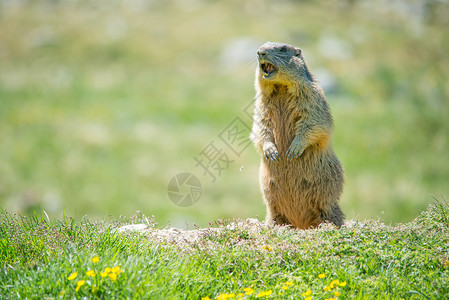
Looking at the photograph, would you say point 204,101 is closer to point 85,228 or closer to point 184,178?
point 184,178

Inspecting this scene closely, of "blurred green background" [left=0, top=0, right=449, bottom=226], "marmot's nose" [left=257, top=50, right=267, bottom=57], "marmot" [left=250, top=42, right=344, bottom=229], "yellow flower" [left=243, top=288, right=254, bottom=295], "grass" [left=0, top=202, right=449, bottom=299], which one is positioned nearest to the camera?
"grass" [left=0, top=202, right=449, bottom=299]

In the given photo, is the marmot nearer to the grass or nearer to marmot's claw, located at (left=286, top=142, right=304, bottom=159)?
marmot's claw, located at (left=286, top=142, right=304, bottom=159)

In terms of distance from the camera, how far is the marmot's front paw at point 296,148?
666 centimetres

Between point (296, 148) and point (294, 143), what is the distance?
0.09 metres

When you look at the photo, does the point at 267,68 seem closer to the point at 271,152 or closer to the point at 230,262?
the point at 271,152

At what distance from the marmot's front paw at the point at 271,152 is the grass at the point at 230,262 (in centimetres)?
112

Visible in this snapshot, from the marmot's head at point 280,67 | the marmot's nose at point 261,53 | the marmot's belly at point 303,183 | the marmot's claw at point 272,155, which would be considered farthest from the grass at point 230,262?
the marmot's nose at point 261,53

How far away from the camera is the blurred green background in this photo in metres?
18.8

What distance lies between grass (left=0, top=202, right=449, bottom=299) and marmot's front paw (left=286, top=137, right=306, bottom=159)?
3.91 ft

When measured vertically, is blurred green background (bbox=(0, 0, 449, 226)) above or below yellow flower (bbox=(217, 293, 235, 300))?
above

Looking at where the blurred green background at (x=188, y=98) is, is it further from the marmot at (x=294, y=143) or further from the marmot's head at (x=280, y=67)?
the marmot's head at (x=280, y=67)

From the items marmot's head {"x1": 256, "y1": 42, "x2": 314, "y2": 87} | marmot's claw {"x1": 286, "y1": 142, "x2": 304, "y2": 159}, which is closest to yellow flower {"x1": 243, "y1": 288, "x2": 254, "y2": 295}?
marmot's claw {"x1": 286, "y1": 142, "x2": 304, "y2": 159}

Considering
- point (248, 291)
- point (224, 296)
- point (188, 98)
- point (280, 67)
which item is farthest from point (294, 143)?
point (188, 98)

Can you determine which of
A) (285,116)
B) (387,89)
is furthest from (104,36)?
(285,116)
